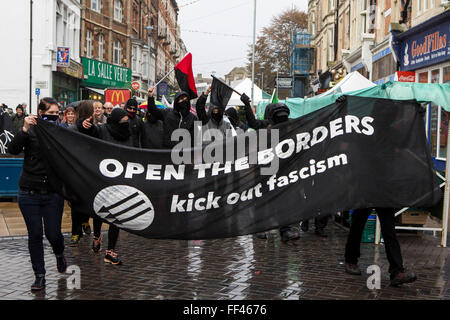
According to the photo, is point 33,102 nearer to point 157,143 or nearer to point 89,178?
point 157,143

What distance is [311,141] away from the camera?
5719 millimetres

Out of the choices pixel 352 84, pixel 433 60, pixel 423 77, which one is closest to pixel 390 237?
pixel 352 84

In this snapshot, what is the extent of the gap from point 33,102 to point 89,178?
23.7 metres

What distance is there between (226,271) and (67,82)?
88.0 ft

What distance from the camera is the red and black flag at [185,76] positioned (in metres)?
8.29

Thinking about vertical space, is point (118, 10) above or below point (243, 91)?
above

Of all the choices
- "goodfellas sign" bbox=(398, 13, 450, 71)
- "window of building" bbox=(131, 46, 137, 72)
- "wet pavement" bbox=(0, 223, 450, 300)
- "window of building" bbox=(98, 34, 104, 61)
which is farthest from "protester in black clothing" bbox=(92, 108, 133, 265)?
"window of building" bbox=(131, 46, 137, 72)

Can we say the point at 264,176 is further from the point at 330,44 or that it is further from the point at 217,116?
the point at 330,44

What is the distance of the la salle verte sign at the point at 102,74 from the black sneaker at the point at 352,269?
1171 inches

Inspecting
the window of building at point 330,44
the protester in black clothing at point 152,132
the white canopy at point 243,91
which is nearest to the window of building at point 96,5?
the window of building at point 330,44

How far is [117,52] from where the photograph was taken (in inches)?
1666

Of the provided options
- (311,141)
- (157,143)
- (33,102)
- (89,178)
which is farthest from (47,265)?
(33,102)

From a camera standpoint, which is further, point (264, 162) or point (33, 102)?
point (33, 102)

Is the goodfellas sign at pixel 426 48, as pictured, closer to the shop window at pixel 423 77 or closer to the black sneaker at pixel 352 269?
the shop window at pixel 423 77
